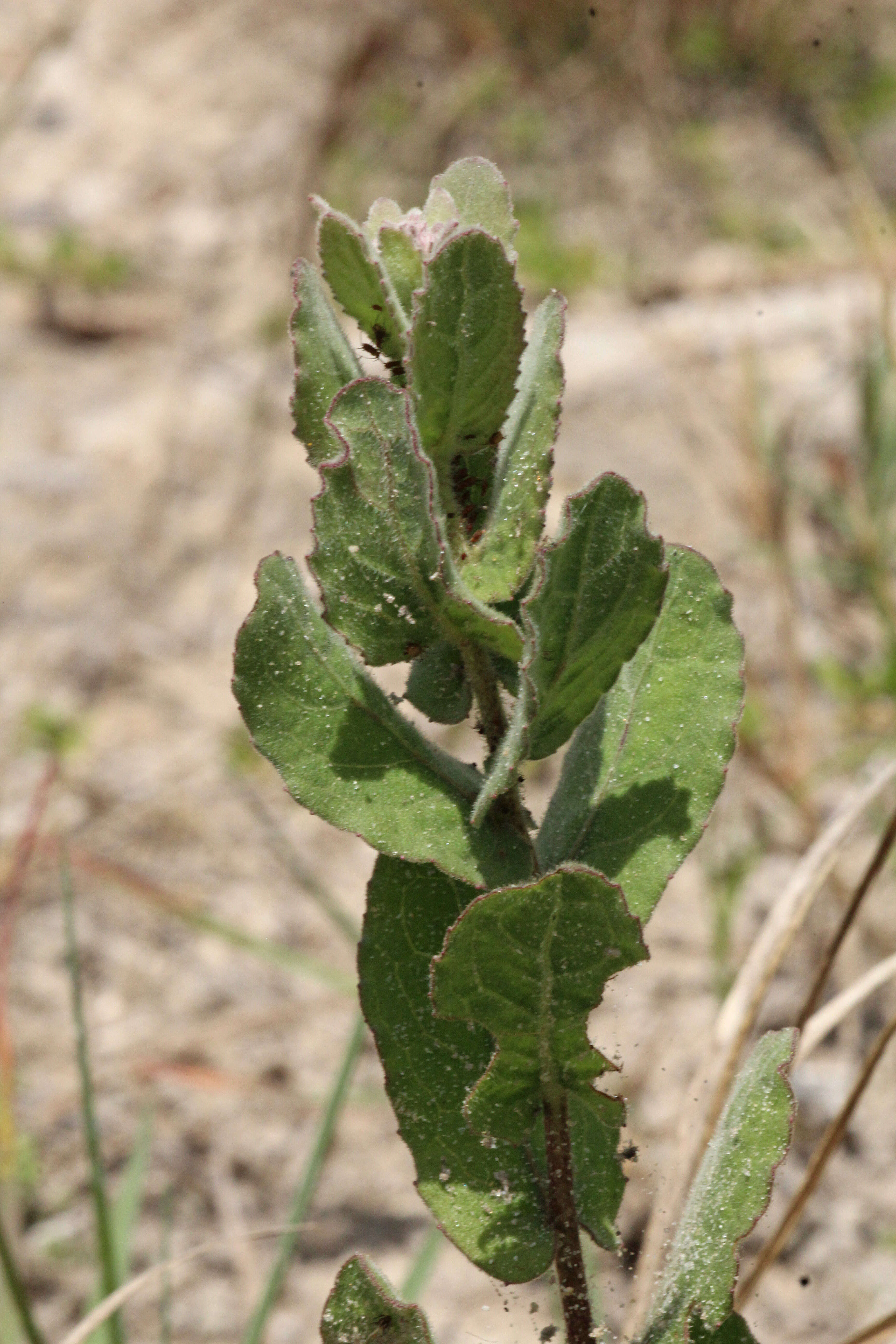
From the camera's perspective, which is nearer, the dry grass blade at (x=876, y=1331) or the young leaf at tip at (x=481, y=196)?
the young leaf at tip at (x=481, y=196)

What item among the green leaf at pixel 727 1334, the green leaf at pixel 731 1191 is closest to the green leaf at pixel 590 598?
the green leaf at pixel 731 1191

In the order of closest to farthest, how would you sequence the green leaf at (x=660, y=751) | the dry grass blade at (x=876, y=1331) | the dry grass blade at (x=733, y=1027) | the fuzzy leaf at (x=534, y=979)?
1. the fuzzy leaf at (x=534, y=979)
2. the green leaf at (x=660, y=751)
3. the dry grass blade at (x=876, y=1331)
4. the dry grass blade at (x=733, y=1027)

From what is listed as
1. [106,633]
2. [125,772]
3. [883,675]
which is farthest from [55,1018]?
[883,675]

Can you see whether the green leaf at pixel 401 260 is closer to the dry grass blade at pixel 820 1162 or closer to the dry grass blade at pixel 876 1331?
the dry grass blade at pixel 820 1162

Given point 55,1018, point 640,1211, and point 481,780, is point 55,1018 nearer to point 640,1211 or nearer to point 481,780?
point 640,1211

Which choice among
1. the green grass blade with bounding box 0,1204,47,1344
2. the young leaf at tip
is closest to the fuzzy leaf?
the young leaf at tip

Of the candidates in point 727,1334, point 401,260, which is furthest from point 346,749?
point 727,1334

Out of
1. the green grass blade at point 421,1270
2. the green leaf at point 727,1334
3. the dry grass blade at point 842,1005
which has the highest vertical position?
the green grass blade at point 421,1270
